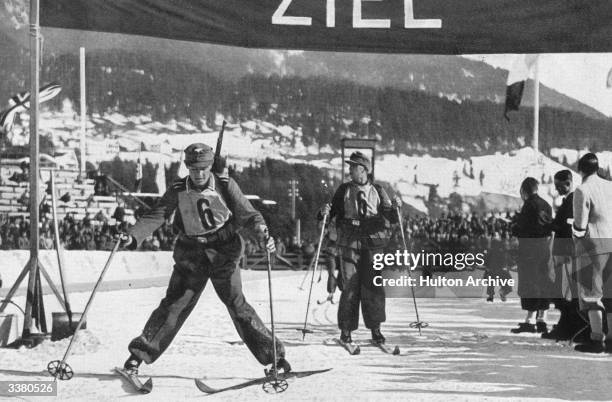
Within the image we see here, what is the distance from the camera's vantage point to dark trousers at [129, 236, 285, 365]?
4.86 m

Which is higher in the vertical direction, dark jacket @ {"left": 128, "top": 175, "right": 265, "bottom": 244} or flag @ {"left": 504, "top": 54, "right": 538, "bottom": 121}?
flag @ {"left": 504, "top": 54, "right": 538, "bottom": 121}

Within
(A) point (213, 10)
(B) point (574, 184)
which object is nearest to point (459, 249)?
(B) point (574, 184)

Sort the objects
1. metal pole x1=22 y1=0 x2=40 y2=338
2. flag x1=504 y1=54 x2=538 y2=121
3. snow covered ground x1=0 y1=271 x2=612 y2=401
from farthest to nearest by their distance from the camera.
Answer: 1. flag x1=504 y1=54 x2=538 y2=121
2. metal pole x1=22 y1=0 x2=40 y2=338
3. snow covered ground x1=0 y1=271 x2=612 y2=401

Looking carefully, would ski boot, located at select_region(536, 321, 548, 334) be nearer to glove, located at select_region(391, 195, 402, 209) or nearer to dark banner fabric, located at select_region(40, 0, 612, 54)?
glove, located at select_region(391, 195, 402, 209)

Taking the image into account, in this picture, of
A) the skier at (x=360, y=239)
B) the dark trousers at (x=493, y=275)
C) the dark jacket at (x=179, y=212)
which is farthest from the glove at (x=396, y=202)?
the dark jacket at (x=179, y=212)

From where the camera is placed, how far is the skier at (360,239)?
19.1 ft

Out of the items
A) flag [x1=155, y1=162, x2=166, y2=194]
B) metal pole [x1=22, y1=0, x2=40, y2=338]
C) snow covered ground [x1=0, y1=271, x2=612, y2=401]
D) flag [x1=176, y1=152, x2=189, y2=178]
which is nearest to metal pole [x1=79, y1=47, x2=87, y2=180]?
metal pole [x1=22, y1=0, x2=40, y2=338]

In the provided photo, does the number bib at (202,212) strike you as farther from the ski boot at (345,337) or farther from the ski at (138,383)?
the ski boot at (345,337)

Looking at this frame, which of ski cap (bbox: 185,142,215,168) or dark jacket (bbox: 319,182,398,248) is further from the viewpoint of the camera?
dark jacket (bbox: 319,182,398,248)

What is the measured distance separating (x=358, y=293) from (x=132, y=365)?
5.79 ft

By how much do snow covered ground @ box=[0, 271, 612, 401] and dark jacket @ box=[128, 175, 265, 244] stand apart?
2.68ft

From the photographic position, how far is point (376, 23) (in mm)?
5980

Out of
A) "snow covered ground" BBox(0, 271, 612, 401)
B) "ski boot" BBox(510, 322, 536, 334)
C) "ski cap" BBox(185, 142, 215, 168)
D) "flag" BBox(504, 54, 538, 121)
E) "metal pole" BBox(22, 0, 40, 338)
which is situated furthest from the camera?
"ski boot" BBox(510, 322, 536, 334)

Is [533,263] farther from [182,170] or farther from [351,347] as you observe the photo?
[182,170]
